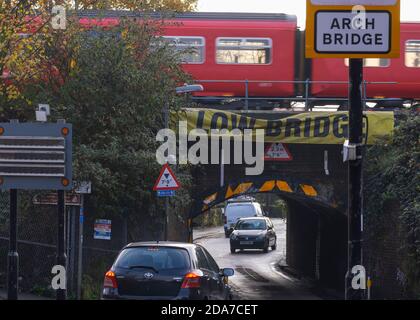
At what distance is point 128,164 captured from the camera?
21.2 metres

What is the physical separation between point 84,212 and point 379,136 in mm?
8345

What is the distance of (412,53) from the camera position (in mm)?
26266

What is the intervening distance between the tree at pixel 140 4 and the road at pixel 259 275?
8.97m

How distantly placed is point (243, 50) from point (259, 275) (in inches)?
489

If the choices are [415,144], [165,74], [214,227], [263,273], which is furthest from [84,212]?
[214,227]

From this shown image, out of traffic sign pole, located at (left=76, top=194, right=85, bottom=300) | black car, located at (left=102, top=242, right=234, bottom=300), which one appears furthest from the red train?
black car, located at (left=102, top=242, right=234, bottom=300)

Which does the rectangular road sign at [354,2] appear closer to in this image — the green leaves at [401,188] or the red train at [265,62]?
the green leaves at [401,188]

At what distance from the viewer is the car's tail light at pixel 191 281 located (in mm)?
14251

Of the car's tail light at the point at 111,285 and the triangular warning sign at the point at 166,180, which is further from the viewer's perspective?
the triangular warning sign at the point at 166,180

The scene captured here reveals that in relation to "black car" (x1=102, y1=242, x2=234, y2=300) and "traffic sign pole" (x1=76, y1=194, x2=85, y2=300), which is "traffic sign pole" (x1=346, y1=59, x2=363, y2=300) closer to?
"black car" (x1=102, y1=242, x2=234, y2=300)

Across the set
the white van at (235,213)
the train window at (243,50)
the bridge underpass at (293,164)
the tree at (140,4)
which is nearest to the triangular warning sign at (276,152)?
the bridge underpass at (293,164)
